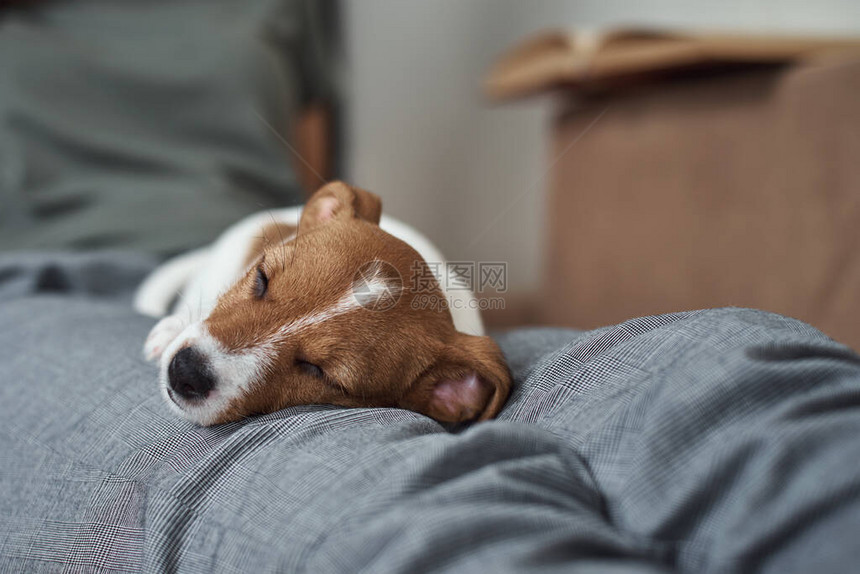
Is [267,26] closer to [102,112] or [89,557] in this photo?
[102,112]

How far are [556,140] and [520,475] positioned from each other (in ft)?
7.80

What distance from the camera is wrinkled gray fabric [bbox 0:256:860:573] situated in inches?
24.0

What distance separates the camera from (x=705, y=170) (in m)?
2.16

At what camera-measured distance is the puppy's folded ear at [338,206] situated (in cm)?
128

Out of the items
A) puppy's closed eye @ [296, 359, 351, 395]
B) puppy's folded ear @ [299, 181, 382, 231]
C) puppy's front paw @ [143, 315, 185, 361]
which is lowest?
puppy's front paw @ [143, 315, 185, 361]

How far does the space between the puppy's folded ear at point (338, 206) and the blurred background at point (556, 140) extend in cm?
29

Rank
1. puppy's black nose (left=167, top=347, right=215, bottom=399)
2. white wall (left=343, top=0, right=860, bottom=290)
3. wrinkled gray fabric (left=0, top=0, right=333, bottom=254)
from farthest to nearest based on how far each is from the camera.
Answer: white wall (left=343, top=0, right=860, bottom=290) < wrinkled gray fabric (left=0, top=0, right=333, bottom=254) < puppy's black nose (left=167, top=347, right=215, bottom=399)

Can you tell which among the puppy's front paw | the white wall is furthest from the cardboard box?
the puppy's front paw

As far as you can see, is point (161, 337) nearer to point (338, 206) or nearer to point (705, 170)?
point (338, 206)

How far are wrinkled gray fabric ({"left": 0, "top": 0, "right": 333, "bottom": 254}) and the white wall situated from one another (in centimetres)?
70

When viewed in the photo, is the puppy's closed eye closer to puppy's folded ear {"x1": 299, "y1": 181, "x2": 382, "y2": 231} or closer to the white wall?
puppy's folded ear {"x1": 299, "y1": 181, "x2": 382, "y2": 231}

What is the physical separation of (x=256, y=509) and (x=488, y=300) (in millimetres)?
898

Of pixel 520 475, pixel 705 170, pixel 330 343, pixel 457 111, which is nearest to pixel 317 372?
pixel 330 343

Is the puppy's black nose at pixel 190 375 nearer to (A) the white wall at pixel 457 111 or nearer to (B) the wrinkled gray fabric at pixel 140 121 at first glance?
(B) the wrinkled gray fabric at pixel 140 121
